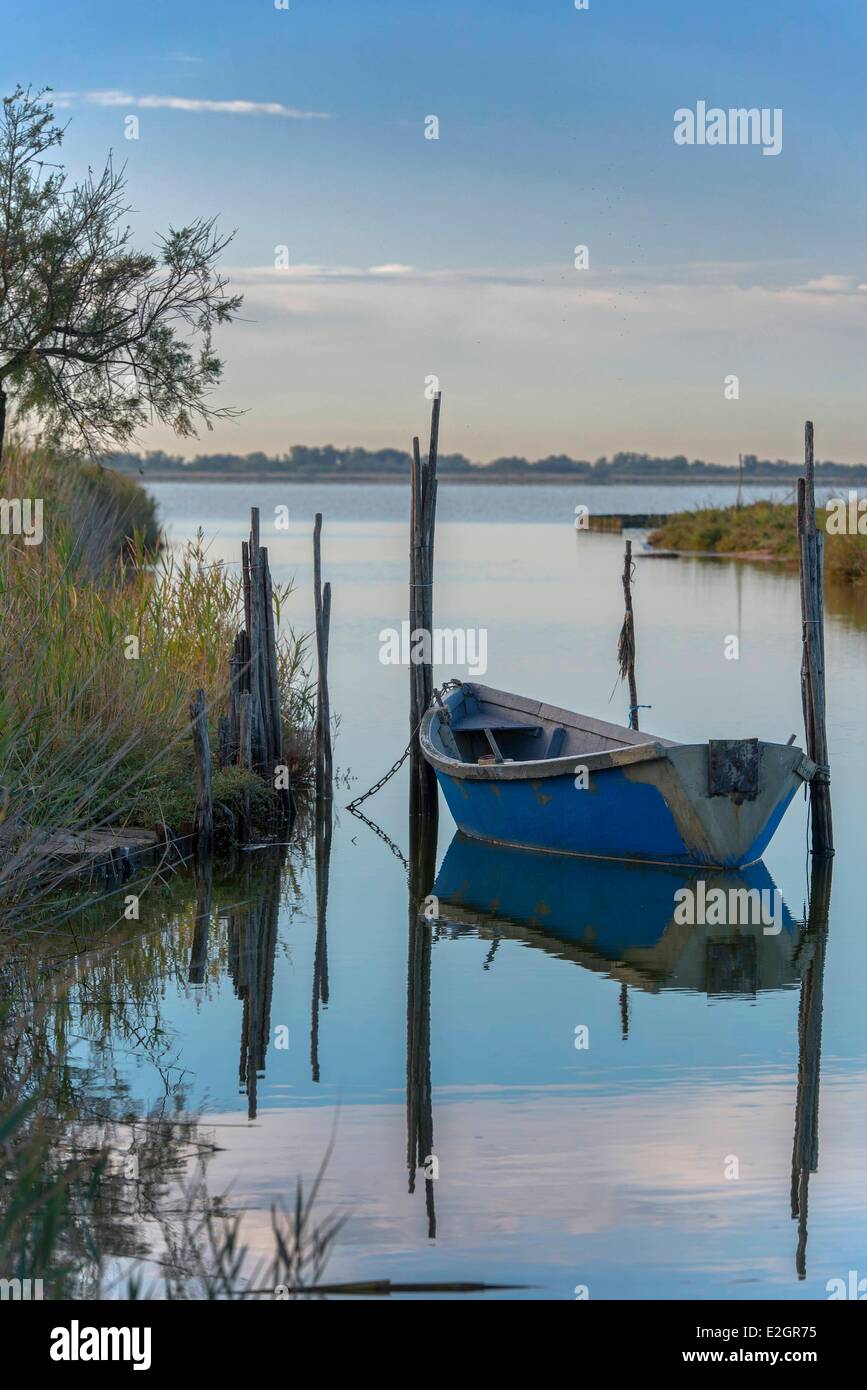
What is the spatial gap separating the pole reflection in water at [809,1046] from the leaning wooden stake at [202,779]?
4.54m

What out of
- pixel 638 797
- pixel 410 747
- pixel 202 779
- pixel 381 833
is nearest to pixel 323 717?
pixel 410 747

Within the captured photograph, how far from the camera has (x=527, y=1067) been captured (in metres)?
9.43

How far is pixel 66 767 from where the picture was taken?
10492 mm

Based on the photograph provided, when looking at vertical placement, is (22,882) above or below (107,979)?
above

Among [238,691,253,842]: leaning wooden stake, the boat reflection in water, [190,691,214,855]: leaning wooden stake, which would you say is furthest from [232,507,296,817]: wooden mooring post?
the boat reflection in water

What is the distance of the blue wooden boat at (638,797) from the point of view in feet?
43.3

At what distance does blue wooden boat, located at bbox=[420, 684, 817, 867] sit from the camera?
13188 millimetres

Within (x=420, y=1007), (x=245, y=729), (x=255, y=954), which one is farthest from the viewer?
(x=245, y=729)

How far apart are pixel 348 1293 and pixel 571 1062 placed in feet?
11.1

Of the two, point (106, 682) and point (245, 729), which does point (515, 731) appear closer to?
point (245, 729)

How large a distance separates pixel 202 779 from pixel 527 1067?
15.4 ft

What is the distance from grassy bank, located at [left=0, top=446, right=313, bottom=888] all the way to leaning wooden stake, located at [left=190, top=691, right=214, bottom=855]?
27 centimetres
